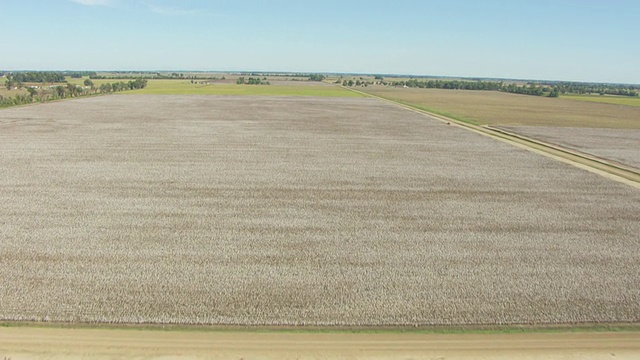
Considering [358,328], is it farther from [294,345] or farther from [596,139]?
[596,139]

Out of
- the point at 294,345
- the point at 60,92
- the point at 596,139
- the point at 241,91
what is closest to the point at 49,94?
the point at 60,92

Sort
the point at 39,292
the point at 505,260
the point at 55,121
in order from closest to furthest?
the point at 39,292, the point at 505,260, the point at 55,121

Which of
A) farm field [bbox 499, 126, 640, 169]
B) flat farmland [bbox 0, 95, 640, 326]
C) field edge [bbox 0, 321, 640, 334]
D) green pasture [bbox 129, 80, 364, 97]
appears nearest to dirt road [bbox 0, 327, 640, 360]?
field edge [bbox 0, 321, 640, 334]

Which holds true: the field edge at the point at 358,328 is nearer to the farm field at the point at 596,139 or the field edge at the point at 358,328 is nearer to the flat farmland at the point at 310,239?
the flat farmland at the point at 310,239

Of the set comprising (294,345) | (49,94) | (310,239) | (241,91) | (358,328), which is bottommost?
(294,345)

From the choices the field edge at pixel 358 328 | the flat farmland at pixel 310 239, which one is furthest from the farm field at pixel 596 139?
the field edge at pixel 358 328

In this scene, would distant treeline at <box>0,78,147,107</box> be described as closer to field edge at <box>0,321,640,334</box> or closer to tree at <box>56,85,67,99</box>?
tree at <box>56,85,67,99</box>

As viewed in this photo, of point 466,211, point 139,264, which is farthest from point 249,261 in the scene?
point 466,211

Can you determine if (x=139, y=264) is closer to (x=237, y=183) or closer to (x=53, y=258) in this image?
(x=53, y=258)
